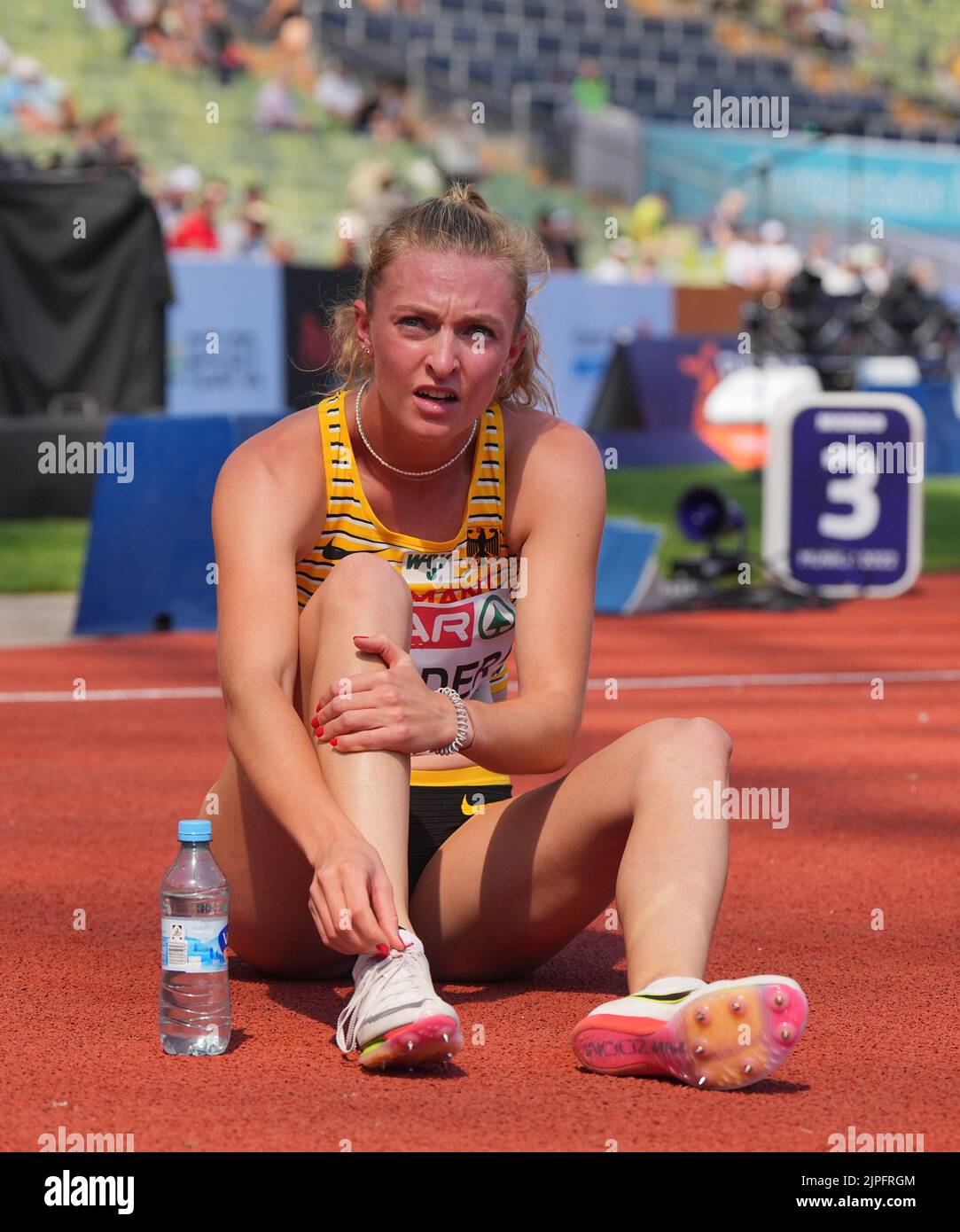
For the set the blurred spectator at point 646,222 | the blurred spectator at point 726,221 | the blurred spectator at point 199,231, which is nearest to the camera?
the blurred spectator at point 199,231

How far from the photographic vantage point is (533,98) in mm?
27344

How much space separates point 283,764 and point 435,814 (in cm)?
61

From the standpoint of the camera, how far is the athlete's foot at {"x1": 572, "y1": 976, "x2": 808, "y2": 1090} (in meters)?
2.85

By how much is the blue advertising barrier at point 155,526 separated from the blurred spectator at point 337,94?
14960 mm

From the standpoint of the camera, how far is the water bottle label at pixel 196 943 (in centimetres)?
314

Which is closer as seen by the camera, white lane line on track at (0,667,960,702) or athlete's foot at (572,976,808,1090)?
athlete's foot at (572,976,808,1090)

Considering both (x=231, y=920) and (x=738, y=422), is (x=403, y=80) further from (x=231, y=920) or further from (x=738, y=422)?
(x=231, y=920)

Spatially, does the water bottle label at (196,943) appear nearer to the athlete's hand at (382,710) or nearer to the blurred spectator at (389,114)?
the athlete's hand at (382,710)

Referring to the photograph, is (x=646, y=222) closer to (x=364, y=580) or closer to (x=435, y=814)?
(x=435, y=814)

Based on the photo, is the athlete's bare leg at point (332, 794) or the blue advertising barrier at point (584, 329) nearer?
the athlete's bare leg at point (332, 794)

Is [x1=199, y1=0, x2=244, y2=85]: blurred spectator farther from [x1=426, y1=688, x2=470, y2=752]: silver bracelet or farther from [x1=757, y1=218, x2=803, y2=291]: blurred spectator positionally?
[x1=426, y1=688, x2=470, y2=752]: silver bracelet

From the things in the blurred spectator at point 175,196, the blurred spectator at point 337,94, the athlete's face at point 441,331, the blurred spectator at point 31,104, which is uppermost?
the blurred spectator at point 337,94

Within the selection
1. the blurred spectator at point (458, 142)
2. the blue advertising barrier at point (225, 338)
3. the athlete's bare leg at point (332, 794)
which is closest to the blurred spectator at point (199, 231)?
the blue advertising barrier at point (225, 338)

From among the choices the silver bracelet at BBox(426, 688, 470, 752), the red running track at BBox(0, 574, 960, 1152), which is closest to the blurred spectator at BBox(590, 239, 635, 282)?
the red running track at BBox(0, 574, 960, 1152)
